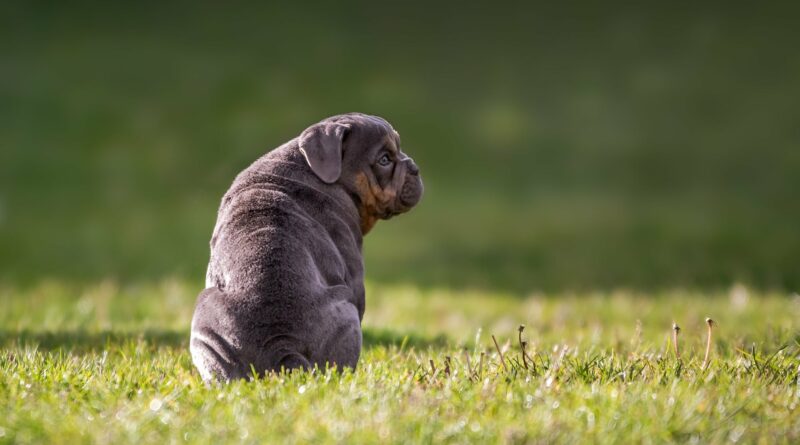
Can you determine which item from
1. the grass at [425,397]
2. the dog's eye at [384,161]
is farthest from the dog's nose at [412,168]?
the grass at [425,397]

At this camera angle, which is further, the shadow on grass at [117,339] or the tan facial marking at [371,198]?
the shadow on grass at [117,339]

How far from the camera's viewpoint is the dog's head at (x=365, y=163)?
17.9 ft

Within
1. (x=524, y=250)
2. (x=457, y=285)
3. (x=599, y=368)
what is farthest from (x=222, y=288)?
(x=524, y=250)

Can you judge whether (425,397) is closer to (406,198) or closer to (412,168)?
(406,198)

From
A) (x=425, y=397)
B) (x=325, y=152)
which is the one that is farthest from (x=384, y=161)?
(x=425, y=397)

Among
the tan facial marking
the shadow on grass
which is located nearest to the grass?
the shadow on grass

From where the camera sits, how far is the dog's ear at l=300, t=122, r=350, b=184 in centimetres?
545

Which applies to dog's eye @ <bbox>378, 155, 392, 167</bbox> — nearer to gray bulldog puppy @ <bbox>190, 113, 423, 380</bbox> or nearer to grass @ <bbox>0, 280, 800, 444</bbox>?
gray bulldog puppy @ <bbox>190, 113, 423, 380</bbox>

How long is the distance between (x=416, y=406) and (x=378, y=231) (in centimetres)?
848

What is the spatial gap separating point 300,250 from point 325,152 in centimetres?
63

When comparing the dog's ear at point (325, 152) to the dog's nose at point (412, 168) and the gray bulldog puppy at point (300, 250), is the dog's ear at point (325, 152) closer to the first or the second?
the gray bulldog puppy at point (300, 250)

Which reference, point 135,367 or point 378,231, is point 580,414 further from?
point 378,231

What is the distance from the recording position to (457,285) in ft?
36.4

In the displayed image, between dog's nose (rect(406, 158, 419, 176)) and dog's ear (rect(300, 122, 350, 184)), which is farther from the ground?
dog's ear (rect(300, 122, 350, 184))
